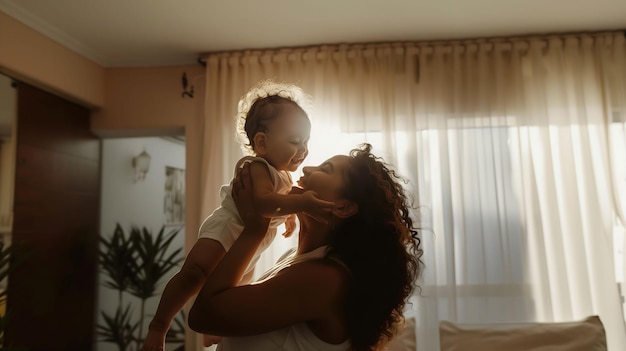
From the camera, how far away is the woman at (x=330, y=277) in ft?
3.32

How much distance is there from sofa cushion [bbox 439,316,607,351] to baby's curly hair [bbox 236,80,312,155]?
64.8 inches

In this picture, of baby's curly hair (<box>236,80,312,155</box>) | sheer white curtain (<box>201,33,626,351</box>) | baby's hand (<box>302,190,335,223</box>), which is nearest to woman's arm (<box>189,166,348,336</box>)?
baby's hand (<box>302,190,335,223</box>)

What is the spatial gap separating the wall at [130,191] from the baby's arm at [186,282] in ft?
8.32

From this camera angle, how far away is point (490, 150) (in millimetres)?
3059

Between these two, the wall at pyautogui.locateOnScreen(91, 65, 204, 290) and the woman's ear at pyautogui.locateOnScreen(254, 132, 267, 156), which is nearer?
the woman's ear at pyautogui.locateOnScreen(254, 132, 267, 156)

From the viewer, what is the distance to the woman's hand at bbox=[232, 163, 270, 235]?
3.66 ft

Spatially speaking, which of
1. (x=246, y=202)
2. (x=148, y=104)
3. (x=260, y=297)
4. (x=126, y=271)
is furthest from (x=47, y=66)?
(x=260, y=297)

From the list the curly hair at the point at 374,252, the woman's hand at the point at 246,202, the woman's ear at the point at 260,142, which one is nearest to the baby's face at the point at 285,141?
the woman's ear at the point at 260,142

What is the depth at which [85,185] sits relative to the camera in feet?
11.1

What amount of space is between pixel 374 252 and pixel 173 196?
436cm

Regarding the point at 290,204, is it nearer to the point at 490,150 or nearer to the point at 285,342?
the point at 285,342

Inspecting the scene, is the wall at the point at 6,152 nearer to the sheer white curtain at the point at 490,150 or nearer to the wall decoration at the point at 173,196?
the sheer white curtain at the point at 490,150

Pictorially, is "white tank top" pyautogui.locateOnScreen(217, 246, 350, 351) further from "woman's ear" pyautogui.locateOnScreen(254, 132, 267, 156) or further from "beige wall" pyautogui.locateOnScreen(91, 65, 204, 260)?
"beige wall" pyautogui.locateOnScreen(91, 65, 204, 260)

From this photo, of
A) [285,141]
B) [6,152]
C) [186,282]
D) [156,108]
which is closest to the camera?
[186,282]
